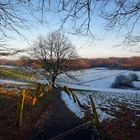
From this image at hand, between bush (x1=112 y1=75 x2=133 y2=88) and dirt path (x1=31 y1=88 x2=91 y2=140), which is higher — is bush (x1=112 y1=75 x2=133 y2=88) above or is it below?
below

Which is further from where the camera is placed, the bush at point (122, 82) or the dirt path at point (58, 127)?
the bush at point (122, 82)

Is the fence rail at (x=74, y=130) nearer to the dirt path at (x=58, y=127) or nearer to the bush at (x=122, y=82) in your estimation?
the dirt path at (x=58, y=127)

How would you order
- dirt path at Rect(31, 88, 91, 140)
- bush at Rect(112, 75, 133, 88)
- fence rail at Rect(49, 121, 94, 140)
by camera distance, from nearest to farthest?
fence rail at Rect(49, 121, 94, 140) → dirt path at Rect(31, 88, 91, 140) → bush at Rect(112, 75, 133, 88)

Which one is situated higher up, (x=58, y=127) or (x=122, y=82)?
(x=58, y=127)

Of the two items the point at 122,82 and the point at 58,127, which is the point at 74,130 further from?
the point at 122,82

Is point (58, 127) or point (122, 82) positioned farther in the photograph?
point (122, 82)

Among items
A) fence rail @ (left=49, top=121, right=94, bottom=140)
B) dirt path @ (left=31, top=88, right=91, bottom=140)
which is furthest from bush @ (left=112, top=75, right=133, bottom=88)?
fence rail @ (left=49, top=121, right=94, bottom=140)

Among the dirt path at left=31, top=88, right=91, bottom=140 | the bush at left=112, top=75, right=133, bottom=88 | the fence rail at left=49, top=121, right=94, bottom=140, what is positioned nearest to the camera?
the fence rail at left=49, top=121, right=94, bottom=140

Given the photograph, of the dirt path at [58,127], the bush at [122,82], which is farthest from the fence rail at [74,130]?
the bush at [122,82]

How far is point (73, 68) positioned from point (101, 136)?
105ft

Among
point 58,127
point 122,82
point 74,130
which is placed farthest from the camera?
point 122,82

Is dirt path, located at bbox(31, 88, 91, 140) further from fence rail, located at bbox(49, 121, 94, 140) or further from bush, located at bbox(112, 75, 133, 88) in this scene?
bush, located at bbox(112, 75, 133, 88)

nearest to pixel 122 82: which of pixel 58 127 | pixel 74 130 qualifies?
pixel 58 127

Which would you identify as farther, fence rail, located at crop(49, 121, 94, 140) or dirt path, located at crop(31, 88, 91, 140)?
dirt path, located at crop(31, 88, 91, 140)
